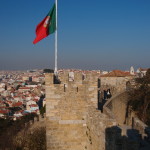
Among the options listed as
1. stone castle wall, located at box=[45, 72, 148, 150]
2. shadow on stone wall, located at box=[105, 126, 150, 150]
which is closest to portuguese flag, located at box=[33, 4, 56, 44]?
stone castle wall, located at box=[45, 72, 148, 150]

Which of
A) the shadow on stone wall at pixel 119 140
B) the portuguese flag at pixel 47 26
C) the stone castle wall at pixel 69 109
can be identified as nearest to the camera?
the shadow on stone wall at pixel 119 140

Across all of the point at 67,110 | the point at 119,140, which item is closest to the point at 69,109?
the point at 67,110

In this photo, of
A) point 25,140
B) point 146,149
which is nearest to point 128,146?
point 146,149

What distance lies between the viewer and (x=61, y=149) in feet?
23.9

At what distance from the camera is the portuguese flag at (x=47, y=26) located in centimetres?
853

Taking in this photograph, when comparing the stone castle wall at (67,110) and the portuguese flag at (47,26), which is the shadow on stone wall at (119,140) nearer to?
the stone castle wall at (67,110)

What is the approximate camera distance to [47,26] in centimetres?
862

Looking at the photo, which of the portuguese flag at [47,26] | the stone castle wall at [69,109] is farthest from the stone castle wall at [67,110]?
the portuguese flag at [47,26]

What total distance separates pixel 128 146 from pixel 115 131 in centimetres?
44

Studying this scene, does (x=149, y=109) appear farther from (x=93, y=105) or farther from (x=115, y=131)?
(x=115, y=131)

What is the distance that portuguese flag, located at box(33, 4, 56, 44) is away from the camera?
8.53m

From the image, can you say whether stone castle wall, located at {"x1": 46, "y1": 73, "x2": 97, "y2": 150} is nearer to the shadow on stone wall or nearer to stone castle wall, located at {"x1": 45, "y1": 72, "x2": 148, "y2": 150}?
stone castle wall, located at {"x1": 45, "y1": 72, "x2": 148, "y2": 150}

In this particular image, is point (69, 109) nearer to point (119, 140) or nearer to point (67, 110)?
point (67, 110)

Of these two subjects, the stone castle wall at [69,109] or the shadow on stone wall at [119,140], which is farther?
the stone castle wall at [69,109]
